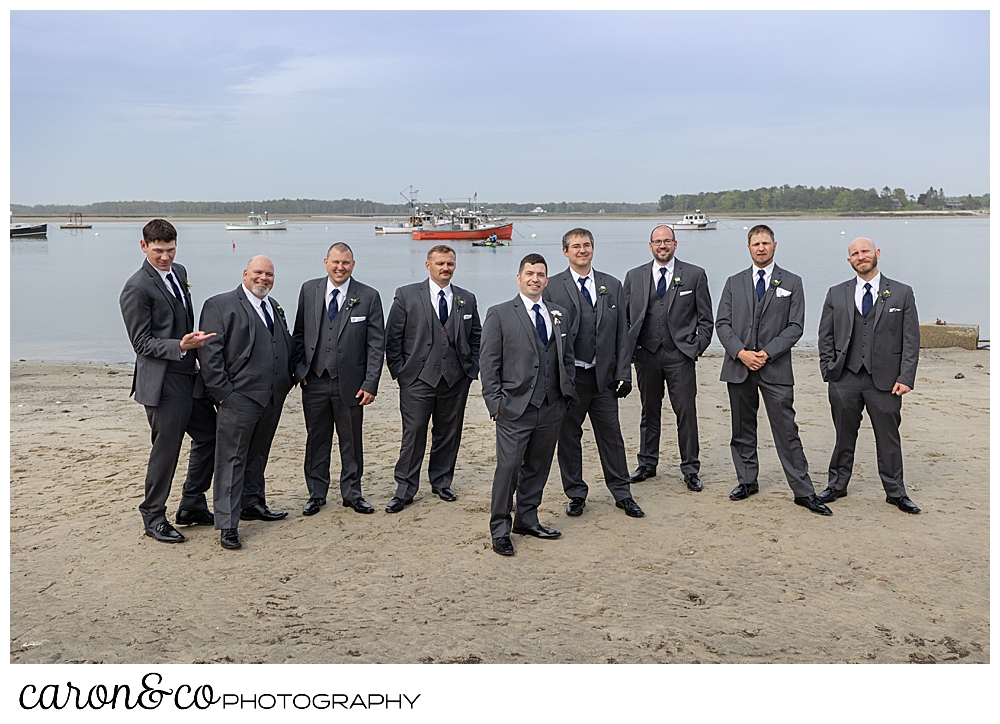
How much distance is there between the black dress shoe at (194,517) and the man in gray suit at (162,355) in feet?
0.87

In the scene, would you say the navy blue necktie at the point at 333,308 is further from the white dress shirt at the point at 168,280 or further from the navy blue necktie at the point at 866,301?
the navy blue necktie at the point at 866,301

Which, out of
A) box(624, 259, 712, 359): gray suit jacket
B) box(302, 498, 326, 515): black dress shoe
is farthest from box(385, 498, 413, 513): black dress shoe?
box(624, 259, 712, 359): gray suit jacket

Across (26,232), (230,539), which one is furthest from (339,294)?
(26,232)

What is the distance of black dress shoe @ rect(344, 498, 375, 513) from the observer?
643 cm

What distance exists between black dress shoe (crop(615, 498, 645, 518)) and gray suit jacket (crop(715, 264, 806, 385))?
1.26 m

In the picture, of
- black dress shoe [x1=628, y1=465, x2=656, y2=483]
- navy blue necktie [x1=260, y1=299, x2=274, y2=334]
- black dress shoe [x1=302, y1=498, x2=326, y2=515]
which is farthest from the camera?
black dress shoe [x1=628, y1=465, x2=656, y2=483]

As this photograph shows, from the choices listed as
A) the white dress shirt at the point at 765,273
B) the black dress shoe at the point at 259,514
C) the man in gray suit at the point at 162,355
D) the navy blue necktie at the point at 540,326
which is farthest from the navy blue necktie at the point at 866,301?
the man in gray suit at the point at 162,355

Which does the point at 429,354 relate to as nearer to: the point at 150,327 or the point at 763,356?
the point at 150,327

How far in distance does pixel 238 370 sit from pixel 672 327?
133 inches

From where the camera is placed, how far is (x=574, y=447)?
21.2ft

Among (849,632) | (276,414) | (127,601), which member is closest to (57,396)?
(276,414)

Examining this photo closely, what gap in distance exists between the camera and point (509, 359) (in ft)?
18.7

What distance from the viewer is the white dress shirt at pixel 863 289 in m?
6.42

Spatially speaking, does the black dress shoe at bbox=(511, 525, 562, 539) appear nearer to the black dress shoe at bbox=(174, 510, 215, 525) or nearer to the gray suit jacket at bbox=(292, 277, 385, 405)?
the gray suit jacket at bbox=(292, 277, 385, 405)
